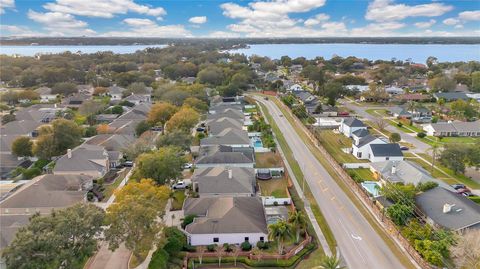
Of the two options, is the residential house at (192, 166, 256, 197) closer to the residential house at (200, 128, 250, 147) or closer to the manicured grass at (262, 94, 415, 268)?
the manicured grass at (262, 94, 415, 268)

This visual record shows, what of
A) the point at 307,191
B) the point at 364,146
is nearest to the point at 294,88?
the point at 364,146

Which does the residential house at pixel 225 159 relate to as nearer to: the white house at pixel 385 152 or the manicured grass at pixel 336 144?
the manicured grass at pixel 336 144

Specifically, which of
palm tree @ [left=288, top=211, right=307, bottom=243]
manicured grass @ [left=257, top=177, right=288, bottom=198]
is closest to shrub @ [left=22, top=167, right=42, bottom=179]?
manicured grass @ [left=257, top=177, right=288, bottom=198]

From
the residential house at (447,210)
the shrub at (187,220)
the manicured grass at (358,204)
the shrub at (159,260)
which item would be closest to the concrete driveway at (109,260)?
the shrub at (159,260)

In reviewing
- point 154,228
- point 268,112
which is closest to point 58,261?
point 154,228

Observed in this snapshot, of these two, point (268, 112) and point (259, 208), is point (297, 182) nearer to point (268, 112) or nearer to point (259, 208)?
point (259, 208)
